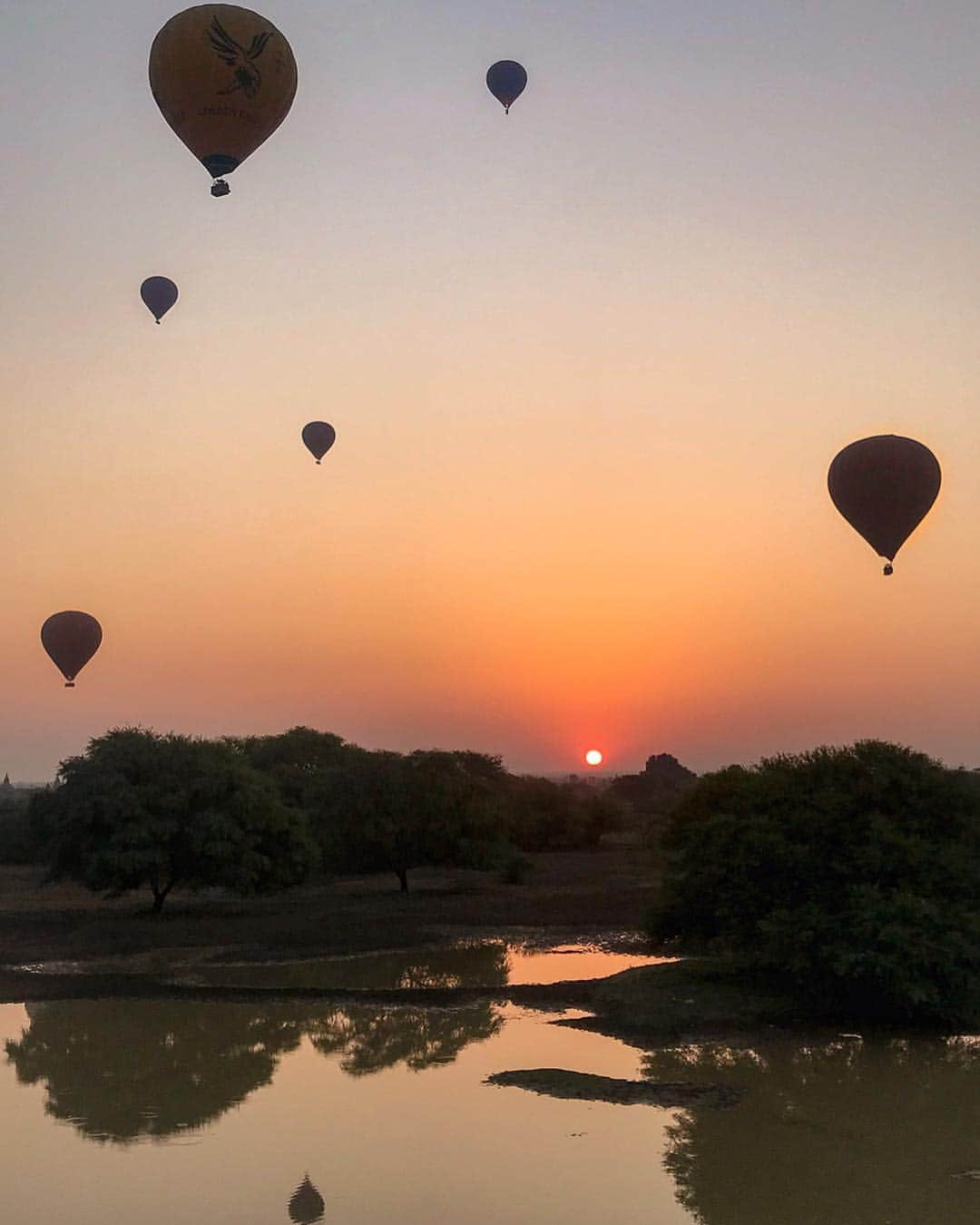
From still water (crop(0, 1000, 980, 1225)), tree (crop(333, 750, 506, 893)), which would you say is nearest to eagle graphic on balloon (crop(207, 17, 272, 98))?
still water (crop(0, 1000, 980, 1225))

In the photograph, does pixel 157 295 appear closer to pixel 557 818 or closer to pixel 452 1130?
pixel 452 1130

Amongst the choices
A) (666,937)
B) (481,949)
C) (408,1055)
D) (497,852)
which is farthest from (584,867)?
(408,1055)

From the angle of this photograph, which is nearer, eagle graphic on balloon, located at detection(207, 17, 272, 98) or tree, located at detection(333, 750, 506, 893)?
eagle graphic on balloon, located at detection(207, 17, 272, 98)

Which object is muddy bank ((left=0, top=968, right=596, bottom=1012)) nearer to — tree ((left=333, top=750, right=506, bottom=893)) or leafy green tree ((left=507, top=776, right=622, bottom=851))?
tree ((left=333, top=750, right=506, bottom=893))

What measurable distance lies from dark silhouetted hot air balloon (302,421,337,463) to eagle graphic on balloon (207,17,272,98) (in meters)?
15.7

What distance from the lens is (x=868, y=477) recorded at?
30438mm

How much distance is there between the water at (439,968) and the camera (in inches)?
1055

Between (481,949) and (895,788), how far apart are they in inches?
476

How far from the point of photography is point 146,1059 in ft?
64.1

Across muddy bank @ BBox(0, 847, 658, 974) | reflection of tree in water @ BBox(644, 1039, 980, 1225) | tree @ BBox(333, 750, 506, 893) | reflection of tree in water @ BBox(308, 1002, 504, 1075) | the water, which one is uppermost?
tree @ BBox(333, 750, 506, 893)

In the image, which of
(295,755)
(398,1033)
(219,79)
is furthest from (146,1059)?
(295,755)

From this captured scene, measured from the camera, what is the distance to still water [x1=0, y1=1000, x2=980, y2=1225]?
13.0 m

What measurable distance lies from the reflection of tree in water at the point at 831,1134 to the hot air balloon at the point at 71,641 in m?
29.0

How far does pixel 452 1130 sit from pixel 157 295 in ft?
93.5
